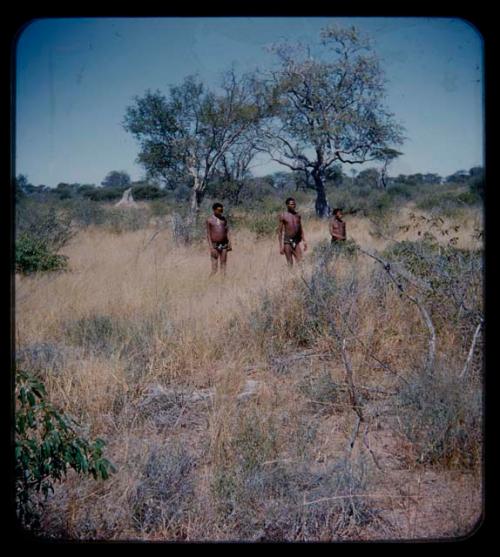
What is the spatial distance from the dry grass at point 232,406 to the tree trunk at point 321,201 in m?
10.1

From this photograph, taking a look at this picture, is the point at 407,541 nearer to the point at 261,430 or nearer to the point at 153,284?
the point at 261,430

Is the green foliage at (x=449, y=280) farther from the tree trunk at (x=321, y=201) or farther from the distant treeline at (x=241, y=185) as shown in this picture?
the tree trunk at (x=321, y=201)

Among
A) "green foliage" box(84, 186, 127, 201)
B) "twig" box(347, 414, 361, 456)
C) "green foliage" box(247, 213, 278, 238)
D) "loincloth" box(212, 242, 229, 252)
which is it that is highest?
"green foliage" box(84, 186, 127, 201)

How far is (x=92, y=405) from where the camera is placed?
4660mm

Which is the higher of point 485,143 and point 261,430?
point 485,143

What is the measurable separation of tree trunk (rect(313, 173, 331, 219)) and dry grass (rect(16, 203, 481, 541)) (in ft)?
33.3

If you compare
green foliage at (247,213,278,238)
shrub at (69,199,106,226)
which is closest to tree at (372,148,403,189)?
green foliage at (247,213,278,238)

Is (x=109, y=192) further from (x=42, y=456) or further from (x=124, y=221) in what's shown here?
(x=42, y=456)

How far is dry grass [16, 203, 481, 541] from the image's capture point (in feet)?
11.3

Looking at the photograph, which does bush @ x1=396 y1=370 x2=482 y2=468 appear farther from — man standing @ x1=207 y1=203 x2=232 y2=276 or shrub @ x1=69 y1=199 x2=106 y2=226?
shrub @ x1=69 y1=199 x2=106 y2=226

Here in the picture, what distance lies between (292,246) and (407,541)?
725cm

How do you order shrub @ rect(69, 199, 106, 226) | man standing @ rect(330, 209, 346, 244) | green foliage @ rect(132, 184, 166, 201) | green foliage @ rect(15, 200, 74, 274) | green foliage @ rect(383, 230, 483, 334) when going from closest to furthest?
green foliage @ rect(383, 230, 483, 334), green foliage @ rect(15, 200, 74, 274), man standing @ rect(330, 209, 346, 244), shrub @ rect(69, 199, 106, 226), green foliage @ rect(132, 184, 166, 201)

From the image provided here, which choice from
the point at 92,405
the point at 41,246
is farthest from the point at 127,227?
the point at 92,405

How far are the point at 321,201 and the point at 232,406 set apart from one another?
14.5 m
